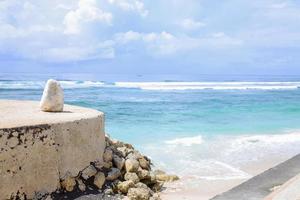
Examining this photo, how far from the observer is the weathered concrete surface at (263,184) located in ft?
15.7

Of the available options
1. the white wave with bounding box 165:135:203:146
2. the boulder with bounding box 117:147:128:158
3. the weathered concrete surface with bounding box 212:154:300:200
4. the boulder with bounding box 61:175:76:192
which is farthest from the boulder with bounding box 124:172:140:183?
the white wave with bounding box 165:135:203:146

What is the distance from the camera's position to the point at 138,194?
6664 mm

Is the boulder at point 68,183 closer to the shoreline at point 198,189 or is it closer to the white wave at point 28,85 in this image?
the shoreline at point 198,189

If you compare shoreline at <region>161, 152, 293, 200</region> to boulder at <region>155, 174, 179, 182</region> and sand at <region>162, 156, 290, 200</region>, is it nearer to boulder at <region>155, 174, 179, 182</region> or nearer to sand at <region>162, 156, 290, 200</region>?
sand at <region>162, 156, 290, 200</region>

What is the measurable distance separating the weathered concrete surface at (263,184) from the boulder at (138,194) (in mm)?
1778

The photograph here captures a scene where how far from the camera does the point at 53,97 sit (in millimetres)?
7488

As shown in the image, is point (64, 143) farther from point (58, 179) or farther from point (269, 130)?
point (269, 130)

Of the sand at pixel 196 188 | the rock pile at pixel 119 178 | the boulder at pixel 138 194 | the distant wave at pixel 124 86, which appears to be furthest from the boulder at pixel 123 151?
the distant wave at pixel 124 86

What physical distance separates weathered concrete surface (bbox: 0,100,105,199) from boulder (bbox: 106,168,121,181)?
0.89 feet

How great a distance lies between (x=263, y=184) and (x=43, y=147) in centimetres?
269

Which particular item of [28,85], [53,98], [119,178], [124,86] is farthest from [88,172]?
[124,86]

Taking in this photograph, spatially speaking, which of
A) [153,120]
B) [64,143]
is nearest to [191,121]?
[153,120]

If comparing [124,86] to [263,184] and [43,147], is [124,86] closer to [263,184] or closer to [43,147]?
[43,147]

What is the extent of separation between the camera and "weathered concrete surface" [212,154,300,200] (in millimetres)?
4785
